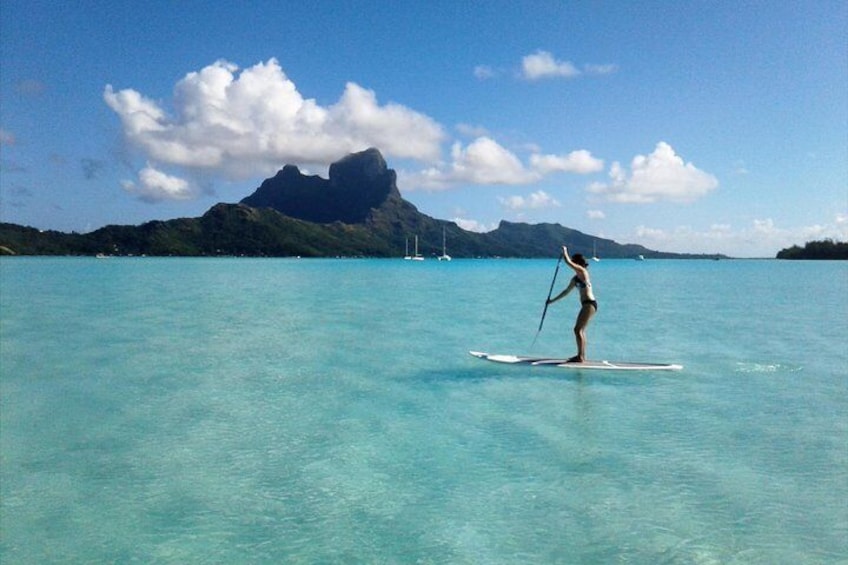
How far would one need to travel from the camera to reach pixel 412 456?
11977mm

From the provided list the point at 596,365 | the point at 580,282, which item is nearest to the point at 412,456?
the point at 580,282

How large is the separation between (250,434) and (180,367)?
385 inches

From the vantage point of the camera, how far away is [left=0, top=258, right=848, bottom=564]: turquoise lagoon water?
8.30m

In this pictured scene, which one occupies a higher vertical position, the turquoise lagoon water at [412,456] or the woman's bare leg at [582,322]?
the woman's bare leg at [582,322]

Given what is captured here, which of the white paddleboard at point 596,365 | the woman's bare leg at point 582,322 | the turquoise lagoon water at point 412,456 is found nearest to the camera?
the turquoise lagoon water at point 412,456

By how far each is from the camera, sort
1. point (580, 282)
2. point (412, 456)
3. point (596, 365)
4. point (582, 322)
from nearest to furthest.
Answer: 1. point (412, 456)
2. point (580, 282)
3. point (582, 322)
4. point (596, 365)

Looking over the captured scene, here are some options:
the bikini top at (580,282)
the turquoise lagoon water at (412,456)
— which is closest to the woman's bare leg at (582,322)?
the bikini top at (580,282)

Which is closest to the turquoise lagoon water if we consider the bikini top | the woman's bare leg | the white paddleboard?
the white paddleboard

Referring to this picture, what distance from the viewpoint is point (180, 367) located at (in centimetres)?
2170

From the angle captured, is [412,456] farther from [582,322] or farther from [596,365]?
[596,365]

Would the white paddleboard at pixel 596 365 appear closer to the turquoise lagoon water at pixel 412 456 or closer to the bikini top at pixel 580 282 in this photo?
the turquoise lagoon water at pixel 412 456

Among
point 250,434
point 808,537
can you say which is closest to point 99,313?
point 250,434

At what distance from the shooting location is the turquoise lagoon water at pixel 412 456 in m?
8.30

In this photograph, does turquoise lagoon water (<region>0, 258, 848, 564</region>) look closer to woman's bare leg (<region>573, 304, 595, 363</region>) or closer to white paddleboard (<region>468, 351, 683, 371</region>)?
white paddleboard (<region>468, 351, 683, 371</region>)
